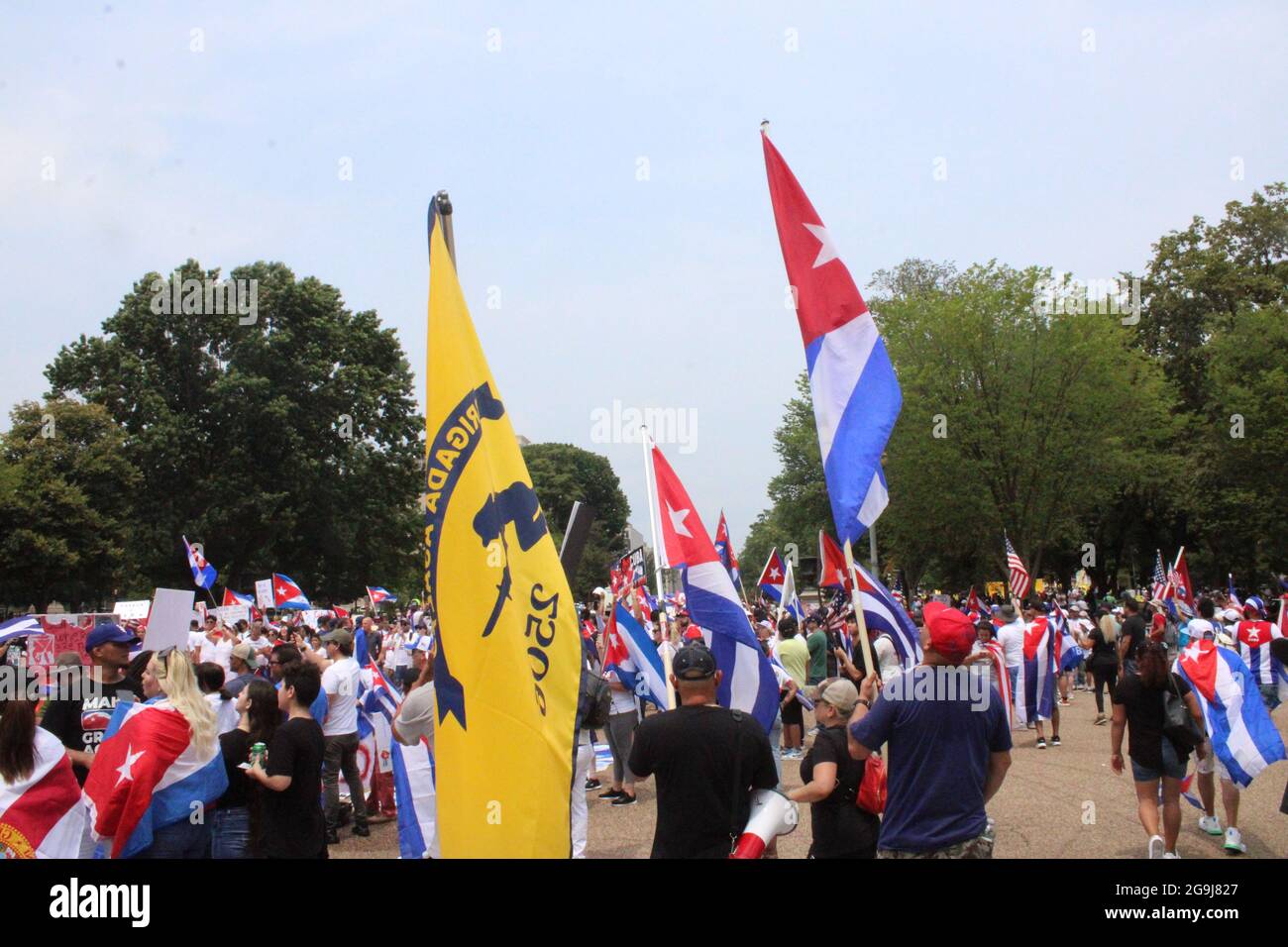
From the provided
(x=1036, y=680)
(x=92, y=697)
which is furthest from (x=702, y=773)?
(x=1036, y=680)

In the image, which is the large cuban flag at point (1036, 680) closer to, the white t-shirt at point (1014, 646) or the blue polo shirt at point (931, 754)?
the white t-shirt at point (1014, 646)

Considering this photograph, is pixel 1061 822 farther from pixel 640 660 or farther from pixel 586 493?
pixel 586 493

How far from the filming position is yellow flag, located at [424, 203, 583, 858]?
13.7ft

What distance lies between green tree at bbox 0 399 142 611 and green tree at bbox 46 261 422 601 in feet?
2.94

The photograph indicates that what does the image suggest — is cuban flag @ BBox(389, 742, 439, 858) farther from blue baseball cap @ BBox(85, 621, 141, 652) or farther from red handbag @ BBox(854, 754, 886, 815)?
red handbag @ BBox(854, 754, 886, 815)

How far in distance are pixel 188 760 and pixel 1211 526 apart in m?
44.8

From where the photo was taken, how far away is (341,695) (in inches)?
402

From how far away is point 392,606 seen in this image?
53.7m

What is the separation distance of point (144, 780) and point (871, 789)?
11.2 feet

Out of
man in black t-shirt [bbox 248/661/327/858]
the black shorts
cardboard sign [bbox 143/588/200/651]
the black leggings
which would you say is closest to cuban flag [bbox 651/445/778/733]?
man in black t-shirt [bbox 248/661/327/858]

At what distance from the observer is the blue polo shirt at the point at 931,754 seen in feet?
16.4

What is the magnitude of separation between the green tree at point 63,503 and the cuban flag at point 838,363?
40577 mm

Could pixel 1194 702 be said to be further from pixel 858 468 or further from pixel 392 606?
pixel 392 606
